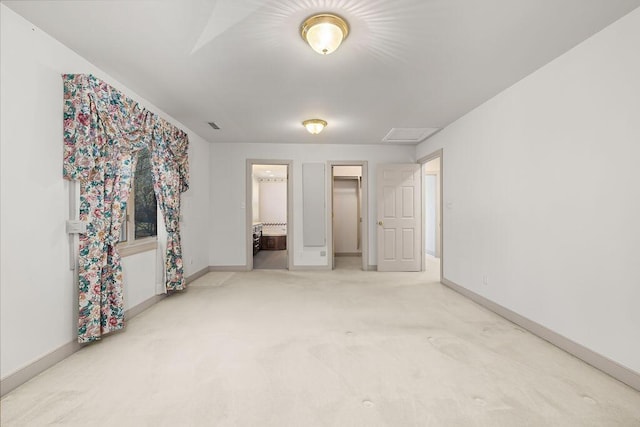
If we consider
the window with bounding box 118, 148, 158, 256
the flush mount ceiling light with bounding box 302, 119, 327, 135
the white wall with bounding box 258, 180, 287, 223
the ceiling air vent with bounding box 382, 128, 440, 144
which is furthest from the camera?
the white wall with bounding box 258, 180, 287, 223

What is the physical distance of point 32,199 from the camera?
1.98 meters

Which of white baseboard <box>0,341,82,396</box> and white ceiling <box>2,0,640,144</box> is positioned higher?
white ceiling <box>2,0,640,144</box>

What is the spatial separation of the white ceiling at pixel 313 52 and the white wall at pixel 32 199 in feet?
0.76

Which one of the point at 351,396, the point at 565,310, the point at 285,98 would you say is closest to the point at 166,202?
the point at 285,98

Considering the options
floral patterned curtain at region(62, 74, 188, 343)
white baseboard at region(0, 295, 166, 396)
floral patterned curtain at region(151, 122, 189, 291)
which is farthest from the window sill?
white baseboard at region(0, 295, 166, 396)

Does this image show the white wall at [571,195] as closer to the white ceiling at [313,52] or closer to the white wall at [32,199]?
the white ceiling at [313,52]

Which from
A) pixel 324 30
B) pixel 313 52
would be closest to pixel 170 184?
pixel 313 52

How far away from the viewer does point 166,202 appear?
3574 millimetres

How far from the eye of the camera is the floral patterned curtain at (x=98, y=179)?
2227 millimetres

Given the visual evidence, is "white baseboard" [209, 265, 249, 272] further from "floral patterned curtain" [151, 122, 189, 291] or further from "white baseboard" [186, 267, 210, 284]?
"floral patterned curtain" [151, 122, 189, 291]

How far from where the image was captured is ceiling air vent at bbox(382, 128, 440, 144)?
4.51m

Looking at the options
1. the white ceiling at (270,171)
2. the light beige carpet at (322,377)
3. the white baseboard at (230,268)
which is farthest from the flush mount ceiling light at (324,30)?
the white ceiling at (270,171)

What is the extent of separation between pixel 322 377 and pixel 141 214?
2.96m

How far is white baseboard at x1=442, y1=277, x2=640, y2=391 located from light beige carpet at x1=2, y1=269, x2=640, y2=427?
0.22ft
